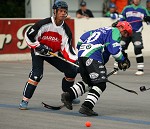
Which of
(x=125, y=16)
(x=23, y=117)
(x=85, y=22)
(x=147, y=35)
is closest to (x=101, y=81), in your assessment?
(x=23, y=117)

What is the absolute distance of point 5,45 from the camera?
1992 cm

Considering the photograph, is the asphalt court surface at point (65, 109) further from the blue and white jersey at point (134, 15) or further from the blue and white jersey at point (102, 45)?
the blue and white jersey at point (134, 15)

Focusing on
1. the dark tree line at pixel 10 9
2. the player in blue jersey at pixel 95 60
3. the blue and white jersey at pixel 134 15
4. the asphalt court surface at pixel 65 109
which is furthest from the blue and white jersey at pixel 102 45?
the dark tree line at pixel 10 9

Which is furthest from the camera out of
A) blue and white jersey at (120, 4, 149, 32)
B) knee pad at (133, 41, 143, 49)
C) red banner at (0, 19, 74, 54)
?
red banner at (0, 19, 74, 54)

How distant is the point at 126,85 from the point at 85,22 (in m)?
7.70

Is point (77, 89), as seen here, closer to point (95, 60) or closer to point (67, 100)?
point (67, 100)

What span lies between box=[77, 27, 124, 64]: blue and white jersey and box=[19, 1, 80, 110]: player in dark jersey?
67cm

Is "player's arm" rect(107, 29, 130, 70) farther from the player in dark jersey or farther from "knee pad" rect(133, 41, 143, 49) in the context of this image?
"knee pad" rect(133, 41, 143, 49)

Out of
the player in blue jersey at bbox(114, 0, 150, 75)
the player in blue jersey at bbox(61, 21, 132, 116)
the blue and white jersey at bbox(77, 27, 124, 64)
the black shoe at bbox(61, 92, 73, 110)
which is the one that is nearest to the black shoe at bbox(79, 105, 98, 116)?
the player in blue jersey at bbox(61, 21, 132, 116)

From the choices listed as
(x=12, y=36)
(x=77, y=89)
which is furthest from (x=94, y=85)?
(x=12, y=36)

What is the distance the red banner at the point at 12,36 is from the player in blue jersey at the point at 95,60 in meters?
9.81

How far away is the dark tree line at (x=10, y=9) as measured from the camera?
2727 cm

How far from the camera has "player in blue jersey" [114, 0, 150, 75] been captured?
54.4ft

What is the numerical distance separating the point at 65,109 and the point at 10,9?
56.0 ft
